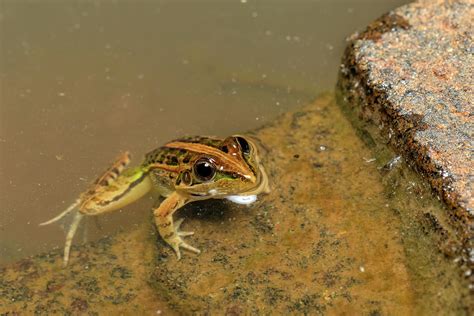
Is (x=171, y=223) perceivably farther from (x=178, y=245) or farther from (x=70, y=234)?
(x=70, y=234)

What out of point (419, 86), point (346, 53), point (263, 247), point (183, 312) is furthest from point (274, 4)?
point (183, 312)

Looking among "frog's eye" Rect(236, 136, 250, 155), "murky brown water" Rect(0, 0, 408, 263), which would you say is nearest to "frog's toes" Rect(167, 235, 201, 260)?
"murky brown water" Rect(0, 0, 408, 263)

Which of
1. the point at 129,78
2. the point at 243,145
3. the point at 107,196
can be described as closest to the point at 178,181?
the point at 243,145

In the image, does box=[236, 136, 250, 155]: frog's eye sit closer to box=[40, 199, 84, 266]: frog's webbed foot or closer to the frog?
the frog

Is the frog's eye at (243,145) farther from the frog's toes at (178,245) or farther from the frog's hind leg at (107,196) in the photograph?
the frog's hind leg at (107,196)

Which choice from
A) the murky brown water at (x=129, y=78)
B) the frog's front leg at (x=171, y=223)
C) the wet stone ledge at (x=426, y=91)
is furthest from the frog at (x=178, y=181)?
the wet stone ledge at (x=426, y=91)

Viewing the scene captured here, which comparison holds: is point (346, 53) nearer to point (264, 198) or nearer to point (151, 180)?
point (264, 198)
